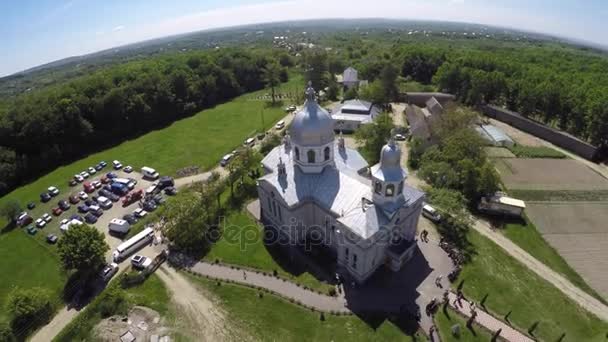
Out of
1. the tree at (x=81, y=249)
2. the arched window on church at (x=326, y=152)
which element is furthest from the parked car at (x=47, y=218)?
the arched window on church at (x=326, y=152)

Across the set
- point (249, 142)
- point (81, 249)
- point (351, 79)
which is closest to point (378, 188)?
point (81, 249)

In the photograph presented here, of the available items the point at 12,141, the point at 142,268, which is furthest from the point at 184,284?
the point at 12,141

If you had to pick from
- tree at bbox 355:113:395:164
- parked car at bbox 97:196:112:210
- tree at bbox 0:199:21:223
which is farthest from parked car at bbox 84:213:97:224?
tree at bbox 355:113:395:164

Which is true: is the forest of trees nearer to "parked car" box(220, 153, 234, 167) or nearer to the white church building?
"parked car" box(220, 153, 234, 167)

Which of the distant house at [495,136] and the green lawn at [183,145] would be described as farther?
the distant house at [495,136]

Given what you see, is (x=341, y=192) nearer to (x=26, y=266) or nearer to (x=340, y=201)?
(x=340, y=201)

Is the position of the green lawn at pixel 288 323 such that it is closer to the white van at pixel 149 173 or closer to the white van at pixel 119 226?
the white van at pixel 119 226
